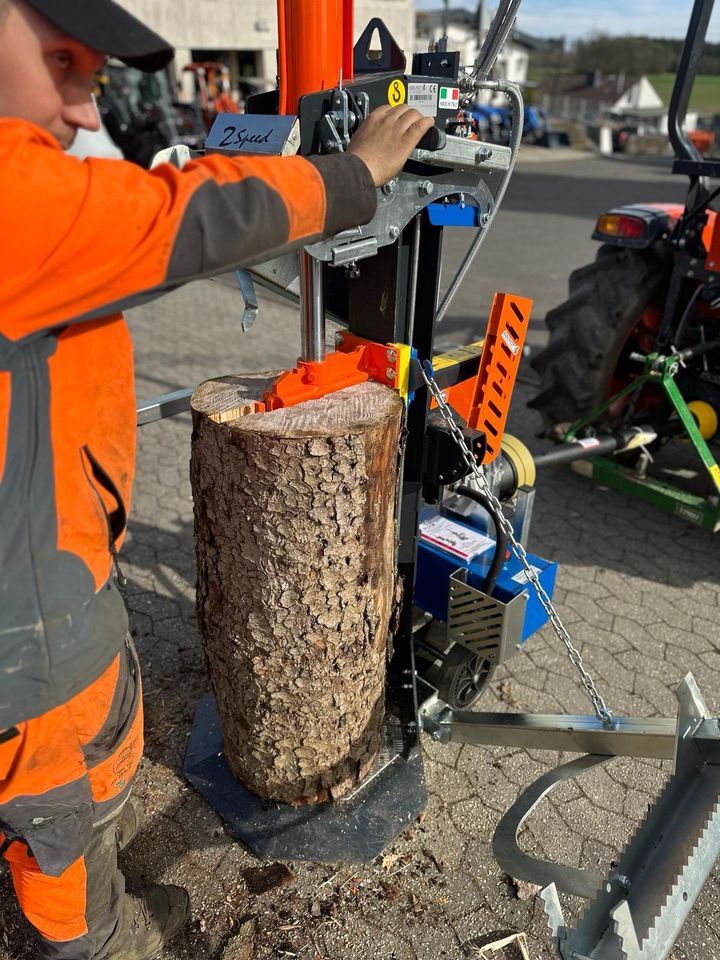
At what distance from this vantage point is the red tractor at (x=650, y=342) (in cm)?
338

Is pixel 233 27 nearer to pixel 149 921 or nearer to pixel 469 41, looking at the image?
pixel 469 41

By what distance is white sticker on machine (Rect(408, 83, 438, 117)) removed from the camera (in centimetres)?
167

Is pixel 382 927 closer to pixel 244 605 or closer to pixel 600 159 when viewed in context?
pixel 244 605

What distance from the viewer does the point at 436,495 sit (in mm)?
2271

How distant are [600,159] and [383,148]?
26220 millimetres

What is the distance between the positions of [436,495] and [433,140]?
104cm

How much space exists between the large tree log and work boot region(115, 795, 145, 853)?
339 millimetres

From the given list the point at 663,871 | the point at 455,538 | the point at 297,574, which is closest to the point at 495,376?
the point at 455,538

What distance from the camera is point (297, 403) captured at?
6.09ft

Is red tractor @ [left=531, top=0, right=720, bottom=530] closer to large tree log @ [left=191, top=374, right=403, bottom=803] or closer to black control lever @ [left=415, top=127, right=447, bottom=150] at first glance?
large tree log @ [left=191, top=374, right=403, bottom=803]

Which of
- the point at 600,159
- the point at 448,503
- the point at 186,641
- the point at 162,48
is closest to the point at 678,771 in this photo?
the point at 448,503

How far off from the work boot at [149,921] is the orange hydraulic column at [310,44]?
78.9 inches

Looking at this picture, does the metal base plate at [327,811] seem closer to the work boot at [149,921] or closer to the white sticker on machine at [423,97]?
the work boot at [149,921]

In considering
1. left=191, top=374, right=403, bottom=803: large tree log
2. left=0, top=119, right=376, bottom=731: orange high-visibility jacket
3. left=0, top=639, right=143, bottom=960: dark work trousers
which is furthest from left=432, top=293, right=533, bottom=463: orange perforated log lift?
left=0, top=639, right=143, bottom=960: dark work trousers
